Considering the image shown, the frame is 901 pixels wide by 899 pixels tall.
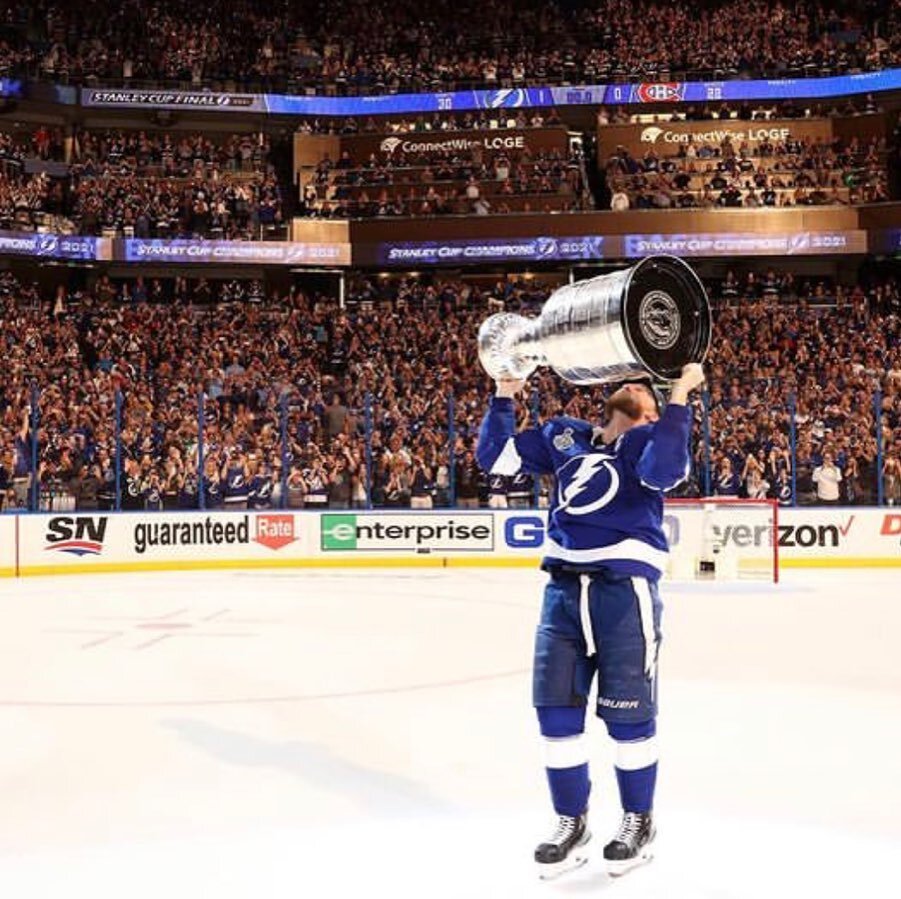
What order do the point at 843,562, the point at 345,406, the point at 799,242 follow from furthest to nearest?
the point at 799,242 → the point at 345,406 → the point at 843,562

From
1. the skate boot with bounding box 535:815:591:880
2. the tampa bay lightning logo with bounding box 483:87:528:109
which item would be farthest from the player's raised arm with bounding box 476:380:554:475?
the tampa bay lightning logo with bounding box 483:87:528:109

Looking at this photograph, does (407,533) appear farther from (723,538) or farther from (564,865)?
(564,865)

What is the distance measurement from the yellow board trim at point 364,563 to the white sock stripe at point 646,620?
1348 cm

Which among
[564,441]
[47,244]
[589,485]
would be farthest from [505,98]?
[589,485]

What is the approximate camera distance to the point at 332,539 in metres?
18.5

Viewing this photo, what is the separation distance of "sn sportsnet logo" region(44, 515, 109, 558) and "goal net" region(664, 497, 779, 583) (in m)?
8.01

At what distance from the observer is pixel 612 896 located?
4.29 metres

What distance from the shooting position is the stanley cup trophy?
441 centimetres

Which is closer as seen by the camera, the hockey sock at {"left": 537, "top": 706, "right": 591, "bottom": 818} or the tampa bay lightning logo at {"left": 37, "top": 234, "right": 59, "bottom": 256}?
the hockey sock at {"left": 537, "top": 706, "right": 591, "bottom": 818}

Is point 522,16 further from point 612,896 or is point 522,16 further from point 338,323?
point 612,896

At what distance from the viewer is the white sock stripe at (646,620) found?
179 inches

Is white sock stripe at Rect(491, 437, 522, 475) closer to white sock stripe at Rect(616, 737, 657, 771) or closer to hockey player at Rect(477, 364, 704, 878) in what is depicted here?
hockey player at Rect(477, 364, 704, 878)

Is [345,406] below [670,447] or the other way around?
the other way around

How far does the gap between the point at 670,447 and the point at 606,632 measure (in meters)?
0.73
